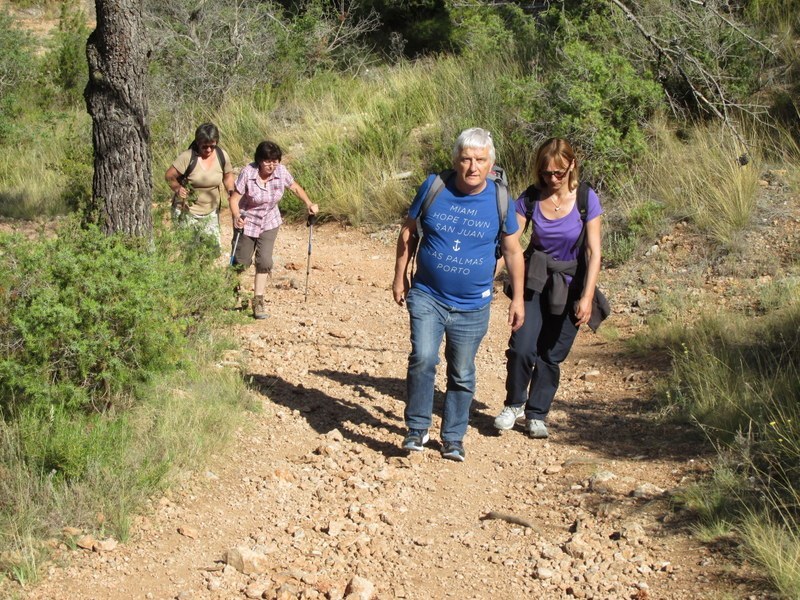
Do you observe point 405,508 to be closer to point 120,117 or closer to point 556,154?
point 556,154

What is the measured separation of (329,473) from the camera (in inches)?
202

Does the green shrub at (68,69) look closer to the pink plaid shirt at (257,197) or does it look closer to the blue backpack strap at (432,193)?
the pink plaid shirt at (257,197)

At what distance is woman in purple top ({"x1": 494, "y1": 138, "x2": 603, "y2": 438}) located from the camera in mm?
5137

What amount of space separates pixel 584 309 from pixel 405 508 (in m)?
1.41

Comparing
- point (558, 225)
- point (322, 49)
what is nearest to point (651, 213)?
point (558, 225)

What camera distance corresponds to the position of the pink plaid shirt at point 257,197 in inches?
300

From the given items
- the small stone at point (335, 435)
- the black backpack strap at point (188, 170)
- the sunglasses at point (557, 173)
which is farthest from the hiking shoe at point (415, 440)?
the black backpack strap at point (188, 170)

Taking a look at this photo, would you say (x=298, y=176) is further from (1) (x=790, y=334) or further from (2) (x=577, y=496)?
Answer: (2) (x=577, y=496)

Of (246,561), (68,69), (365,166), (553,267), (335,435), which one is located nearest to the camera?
(246,561)

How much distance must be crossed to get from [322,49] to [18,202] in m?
6.58

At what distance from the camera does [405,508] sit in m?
4.76

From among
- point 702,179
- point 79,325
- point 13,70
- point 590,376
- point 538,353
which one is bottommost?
point 590,376

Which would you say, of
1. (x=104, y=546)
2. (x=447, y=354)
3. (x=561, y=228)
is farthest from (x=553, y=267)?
(x=104, y=546)

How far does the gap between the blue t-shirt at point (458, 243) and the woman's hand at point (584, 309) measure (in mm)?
558
